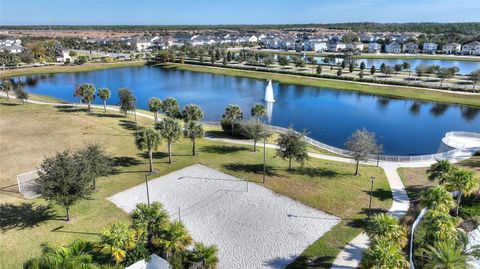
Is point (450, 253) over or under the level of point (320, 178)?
over

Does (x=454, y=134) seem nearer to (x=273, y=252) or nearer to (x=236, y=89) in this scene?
(x=273, y=252)

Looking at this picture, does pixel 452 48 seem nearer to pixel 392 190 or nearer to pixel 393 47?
pixel 393 47

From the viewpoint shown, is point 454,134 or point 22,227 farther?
point 454,134

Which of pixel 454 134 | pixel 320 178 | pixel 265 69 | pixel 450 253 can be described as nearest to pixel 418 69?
pixel 265 69

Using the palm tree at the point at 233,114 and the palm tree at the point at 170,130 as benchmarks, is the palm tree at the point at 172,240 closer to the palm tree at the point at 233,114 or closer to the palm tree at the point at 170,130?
the palm tree at the point at 170,130

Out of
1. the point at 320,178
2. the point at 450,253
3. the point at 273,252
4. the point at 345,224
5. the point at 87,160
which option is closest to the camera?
the point at 450,253

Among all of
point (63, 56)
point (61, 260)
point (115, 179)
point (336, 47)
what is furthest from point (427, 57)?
point (61, 260)
